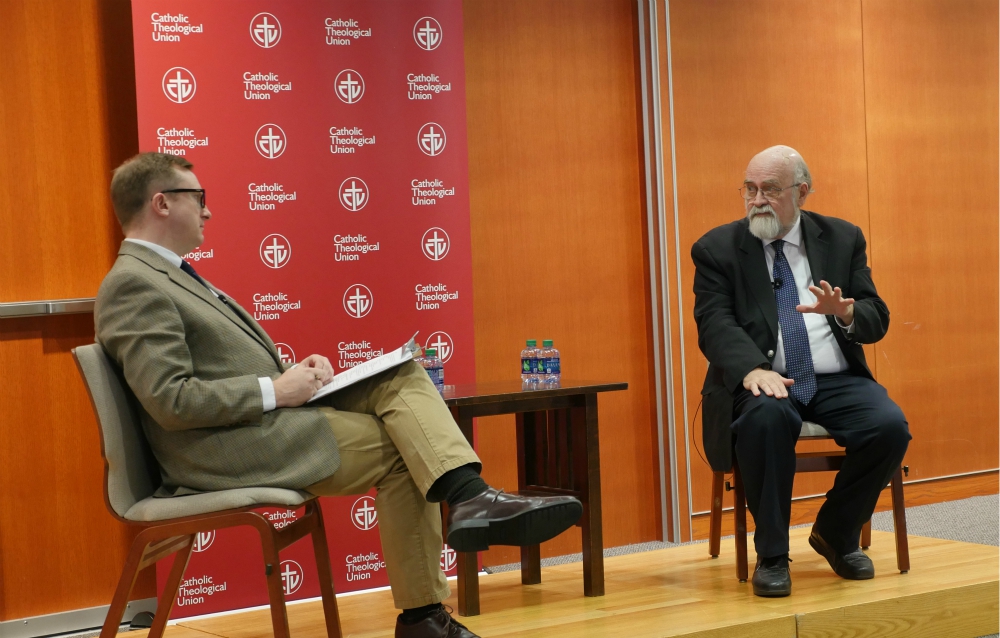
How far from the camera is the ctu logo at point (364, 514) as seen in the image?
3.67 meters

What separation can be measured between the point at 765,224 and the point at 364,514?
174 centimetres

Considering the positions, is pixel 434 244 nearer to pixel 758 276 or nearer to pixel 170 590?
pixel 758 276

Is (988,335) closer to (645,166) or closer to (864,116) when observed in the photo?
(864,116)

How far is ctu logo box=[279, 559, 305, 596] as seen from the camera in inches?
140

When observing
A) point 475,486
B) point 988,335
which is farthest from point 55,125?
point 988,335

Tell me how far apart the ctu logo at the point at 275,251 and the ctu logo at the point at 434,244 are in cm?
50

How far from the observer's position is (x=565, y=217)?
4316mm

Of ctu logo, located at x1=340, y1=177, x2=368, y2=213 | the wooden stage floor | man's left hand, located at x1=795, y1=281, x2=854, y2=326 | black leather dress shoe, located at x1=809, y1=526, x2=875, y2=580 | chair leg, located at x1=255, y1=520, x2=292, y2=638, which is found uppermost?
ctu logo, located at x1=340, y1=177, x2=368, y2=213

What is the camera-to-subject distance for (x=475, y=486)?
7.90 feet

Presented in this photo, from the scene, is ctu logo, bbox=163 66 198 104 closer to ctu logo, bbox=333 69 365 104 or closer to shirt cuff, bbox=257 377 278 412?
ctu logo, bbox=333 69 365 104

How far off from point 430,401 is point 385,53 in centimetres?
167

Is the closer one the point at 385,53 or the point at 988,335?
the point at 385,53

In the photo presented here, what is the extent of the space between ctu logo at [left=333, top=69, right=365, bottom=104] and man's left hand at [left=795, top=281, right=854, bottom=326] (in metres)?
1.71

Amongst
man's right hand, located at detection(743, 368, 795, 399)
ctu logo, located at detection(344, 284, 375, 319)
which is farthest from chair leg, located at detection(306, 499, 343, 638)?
man's right hand, located at detection(743, 368, 795, 399)
